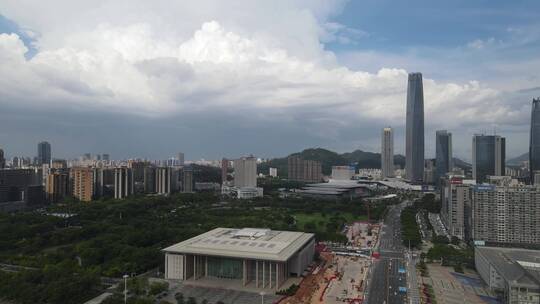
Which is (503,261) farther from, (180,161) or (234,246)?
(180,161)

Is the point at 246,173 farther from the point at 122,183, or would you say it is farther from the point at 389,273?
the point at 389,273

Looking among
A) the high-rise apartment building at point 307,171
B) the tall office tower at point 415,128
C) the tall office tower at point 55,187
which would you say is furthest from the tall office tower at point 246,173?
the tall office tower at point 415,128

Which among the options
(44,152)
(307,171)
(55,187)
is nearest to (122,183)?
(55,187)

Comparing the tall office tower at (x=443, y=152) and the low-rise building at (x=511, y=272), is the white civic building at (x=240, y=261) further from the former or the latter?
the tall office tower at (x=443, y=152)

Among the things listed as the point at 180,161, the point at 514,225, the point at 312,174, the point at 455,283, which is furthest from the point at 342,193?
the point at 180,161

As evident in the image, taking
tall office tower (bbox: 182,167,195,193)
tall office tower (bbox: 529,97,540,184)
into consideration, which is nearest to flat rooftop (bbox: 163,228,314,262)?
tall office tower (bbox: 182,167,195,193)

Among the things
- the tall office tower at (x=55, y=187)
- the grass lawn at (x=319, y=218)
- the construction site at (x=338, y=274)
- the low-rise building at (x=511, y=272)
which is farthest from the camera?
the tall office tower at (x=55, y=187)

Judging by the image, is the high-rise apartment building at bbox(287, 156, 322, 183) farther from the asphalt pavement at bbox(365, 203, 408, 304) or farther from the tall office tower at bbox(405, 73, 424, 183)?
the asphalt pavement at bbox(365, 203, 408, 304)
